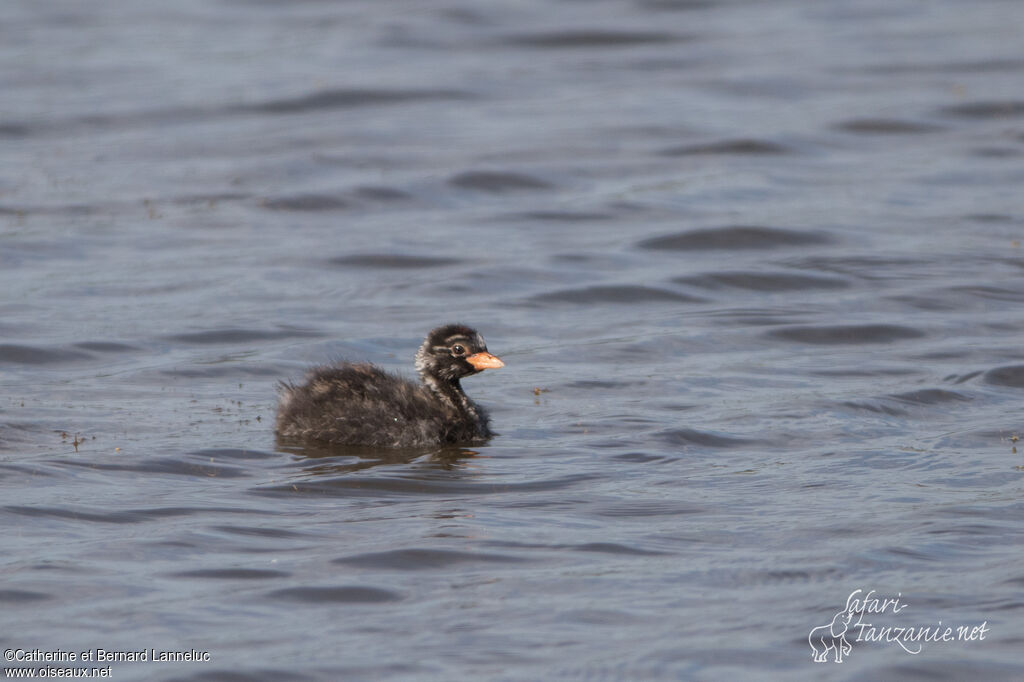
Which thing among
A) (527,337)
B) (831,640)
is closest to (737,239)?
(527,337)

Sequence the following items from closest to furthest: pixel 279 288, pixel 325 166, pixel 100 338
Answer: pixel 100 338
pixel 279 288
pixel 325 166

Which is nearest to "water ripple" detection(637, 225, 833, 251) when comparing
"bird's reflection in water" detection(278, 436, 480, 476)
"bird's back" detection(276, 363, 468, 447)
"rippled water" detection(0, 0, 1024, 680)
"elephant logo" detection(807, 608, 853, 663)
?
"rippled water" detection(0, 0, 1024, 680)

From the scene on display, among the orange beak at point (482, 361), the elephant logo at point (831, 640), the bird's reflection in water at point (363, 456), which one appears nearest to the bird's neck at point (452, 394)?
the orange beak at point (482, 361)

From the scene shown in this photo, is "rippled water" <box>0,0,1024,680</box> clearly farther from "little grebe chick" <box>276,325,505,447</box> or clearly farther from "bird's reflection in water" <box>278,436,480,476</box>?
"little grebe chick" <box>276,325,505,447</box>

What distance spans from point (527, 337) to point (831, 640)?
6.46 m

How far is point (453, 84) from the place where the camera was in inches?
973

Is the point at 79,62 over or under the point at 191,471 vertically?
over

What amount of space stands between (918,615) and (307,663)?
2.78 m

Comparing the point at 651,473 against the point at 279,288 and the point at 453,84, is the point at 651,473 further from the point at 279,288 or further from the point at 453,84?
the point at 453,84

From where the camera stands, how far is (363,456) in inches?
415

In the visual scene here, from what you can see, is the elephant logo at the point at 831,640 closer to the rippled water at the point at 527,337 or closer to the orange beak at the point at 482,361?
the rippled water at the point at 527,337

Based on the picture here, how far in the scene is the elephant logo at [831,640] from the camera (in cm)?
722

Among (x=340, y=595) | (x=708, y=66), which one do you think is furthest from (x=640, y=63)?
(x=340, y=595)

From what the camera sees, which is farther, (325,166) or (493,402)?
(325,166)
